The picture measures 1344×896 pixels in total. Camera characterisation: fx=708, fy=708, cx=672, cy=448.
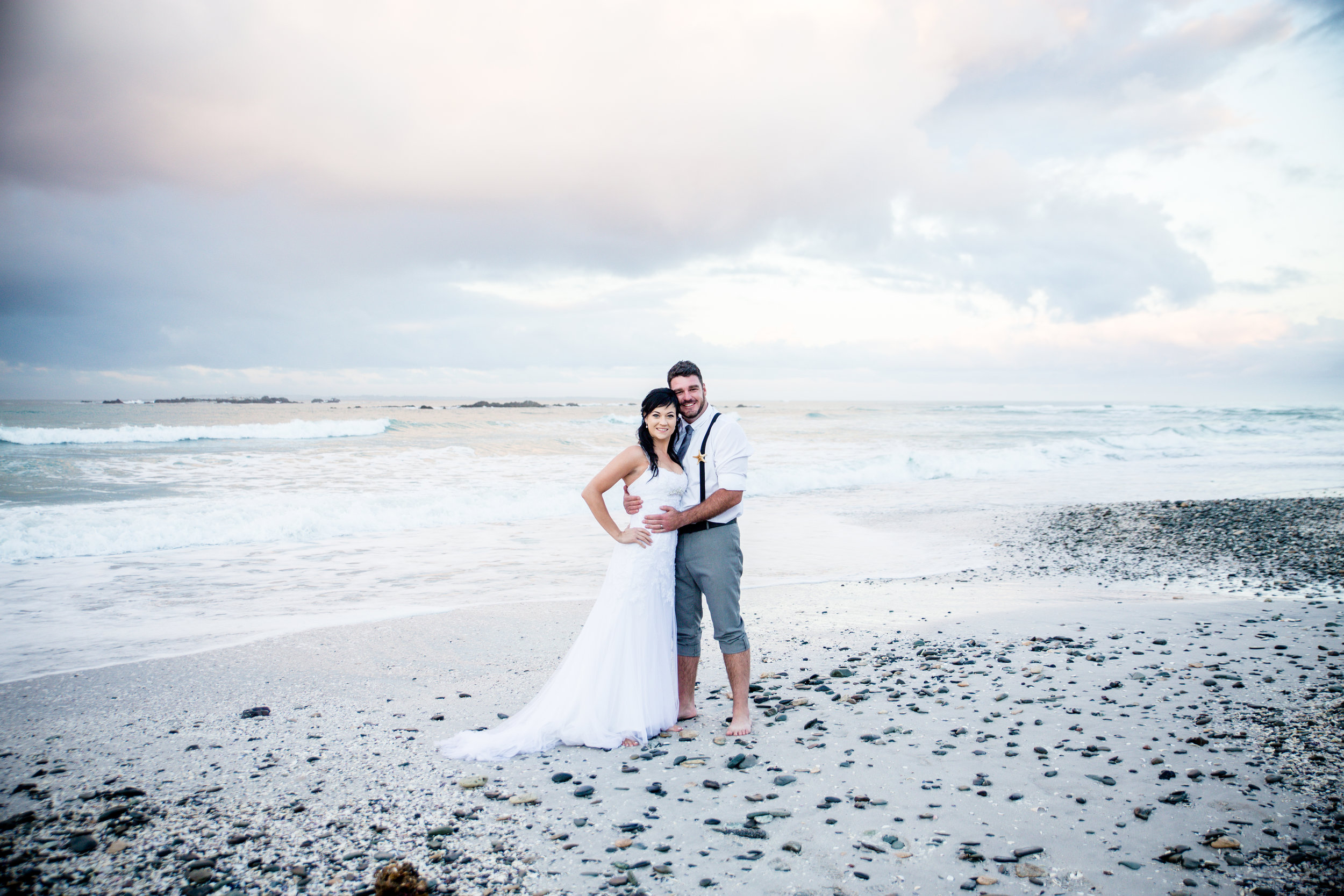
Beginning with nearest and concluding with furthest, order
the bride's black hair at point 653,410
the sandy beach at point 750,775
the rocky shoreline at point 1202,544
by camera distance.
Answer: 1. the sandy beach at point 750,775
2. the bride's black hair at point 653,410
3. the rocky shoreline at point 1202,544

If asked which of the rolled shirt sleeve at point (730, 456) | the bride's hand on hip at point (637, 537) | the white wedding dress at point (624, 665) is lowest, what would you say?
the white wedding dress at point (624, 665)

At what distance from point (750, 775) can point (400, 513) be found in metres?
11.9

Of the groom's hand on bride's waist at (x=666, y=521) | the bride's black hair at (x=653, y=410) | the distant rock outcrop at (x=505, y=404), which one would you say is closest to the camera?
the bride's black hair at (x=653, y=410)

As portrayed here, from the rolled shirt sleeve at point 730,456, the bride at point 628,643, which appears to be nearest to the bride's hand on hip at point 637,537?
the bride at point 628,643

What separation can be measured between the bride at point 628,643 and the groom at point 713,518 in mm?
103

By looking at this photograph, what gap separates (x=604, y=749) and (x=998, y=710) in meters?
2.72

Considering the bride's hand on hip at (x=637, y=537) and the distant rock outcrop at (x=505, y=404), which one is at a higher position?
the distant rock outcrop at (x=505, y=404)

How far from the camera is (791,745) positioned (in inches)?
178

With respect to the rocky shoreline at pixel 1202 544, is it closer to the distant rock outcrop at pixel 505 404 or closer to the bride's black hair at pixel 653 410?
the bride's black hair at pixel 653 410

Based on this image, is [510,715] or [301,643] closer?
[510,715]

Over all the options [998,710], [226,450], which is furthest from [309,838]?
[226,450]

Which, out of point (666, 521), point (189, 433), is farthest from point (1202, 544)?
point (189, 433)

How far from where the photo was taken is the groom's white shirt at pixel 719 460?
15.0ft

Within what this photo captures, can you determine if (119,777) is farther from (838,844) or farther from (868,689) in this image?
(868,689)
